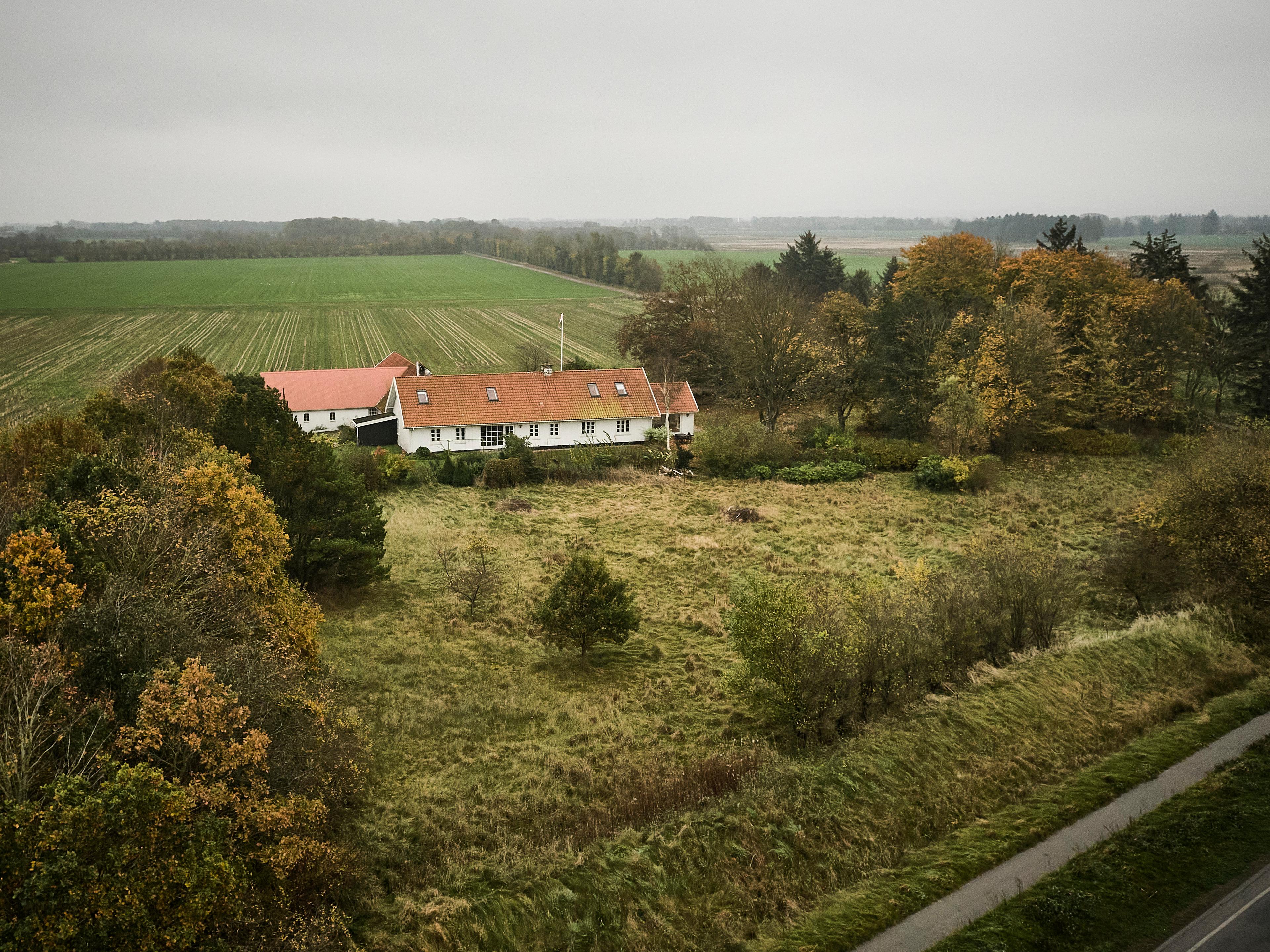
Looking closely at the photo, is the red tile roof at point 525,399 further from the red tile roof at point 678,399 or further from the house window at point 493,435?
the red tile roof at point 678,399

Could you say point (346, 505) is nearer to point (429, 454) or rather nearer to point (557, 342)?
point (429, 454)

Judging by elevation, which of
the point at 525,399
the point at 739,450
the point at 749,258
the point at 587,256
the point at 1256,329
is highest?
the point at 749,258

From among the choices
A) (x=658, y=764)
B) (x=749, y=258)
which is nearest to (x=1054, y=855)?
(x=658, y=764)

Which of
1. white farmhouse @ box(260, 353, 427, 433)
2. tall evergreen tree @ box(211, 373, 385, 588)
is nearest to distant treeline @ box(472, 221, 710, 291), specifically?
white farmhouse @ box(260, 353, 427, 433)

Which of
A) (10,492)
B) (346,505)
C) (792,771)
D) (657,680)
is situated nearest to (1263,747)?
(792,771)

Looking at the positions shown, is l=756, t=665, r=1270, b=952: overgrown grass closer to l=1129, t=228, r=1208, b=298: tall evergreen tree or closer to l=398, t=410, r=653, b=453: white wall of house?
l=398, t=410, r=653, b=453: white wall of house

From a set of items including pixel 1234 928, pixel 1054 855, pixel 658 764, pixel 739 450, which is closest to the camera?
pixel 1234 928

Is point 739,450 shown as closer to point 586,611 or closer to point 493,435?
point 493,435
